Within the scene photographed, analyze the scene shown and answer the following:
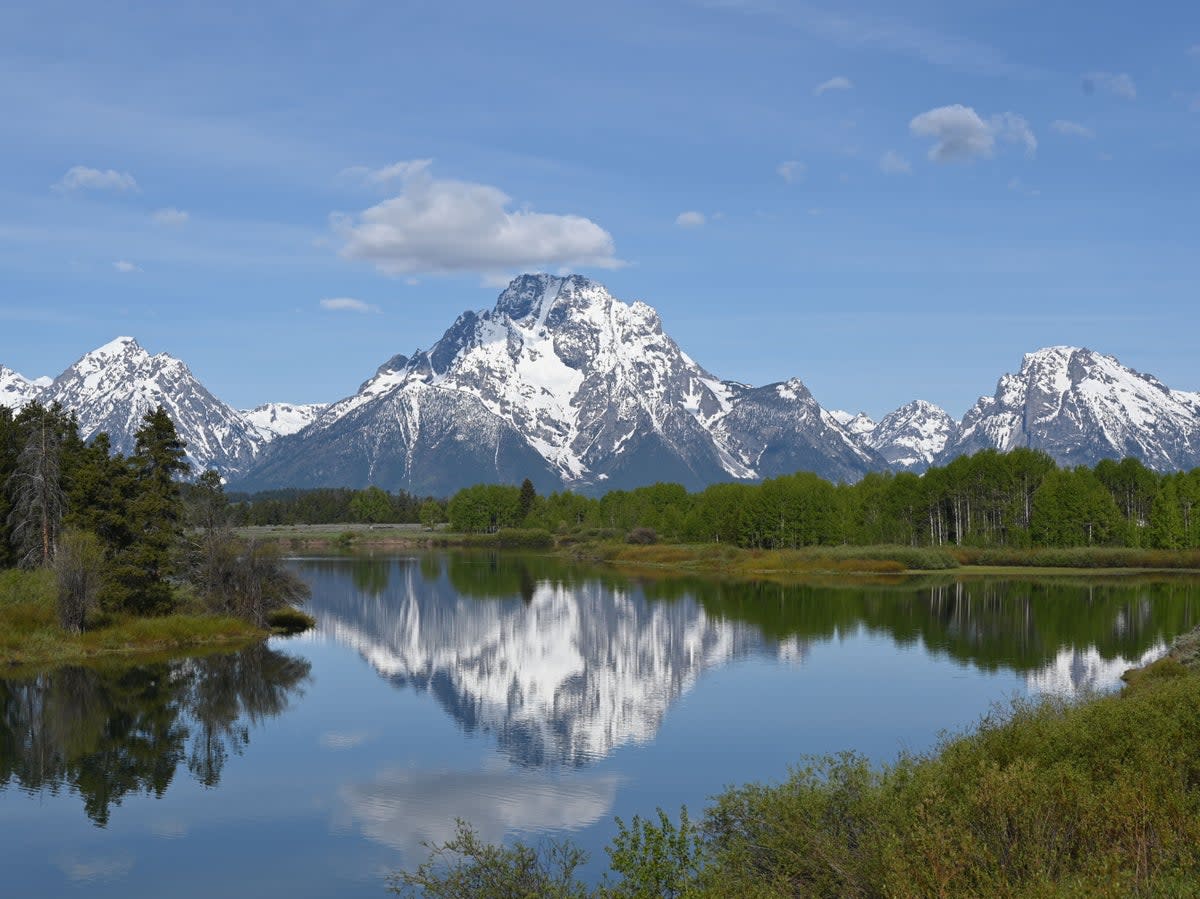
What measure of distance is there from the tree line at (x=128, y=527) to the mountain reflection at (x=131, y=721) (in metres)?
8.79

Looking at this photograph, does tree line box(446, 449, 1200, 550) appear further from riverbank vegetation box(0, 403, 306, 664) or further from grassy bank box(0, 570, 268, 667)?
grassy bank box(0, 570, 268, 667)

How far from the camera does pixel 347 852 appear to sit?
33.9m

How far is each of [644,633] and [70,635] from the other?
40169 mm

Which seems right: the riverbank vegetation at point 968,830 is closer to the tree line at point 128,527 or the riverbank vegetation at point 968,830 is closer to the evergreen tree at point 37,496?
the tree line at point 128,527

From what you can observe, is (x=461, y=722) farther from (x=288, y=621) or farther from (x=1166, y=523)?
(x=1166, y=523)

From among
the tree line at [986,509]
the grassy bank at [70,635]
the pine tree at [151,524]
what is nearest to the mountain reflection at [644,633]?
the grassy bank at [70,635]

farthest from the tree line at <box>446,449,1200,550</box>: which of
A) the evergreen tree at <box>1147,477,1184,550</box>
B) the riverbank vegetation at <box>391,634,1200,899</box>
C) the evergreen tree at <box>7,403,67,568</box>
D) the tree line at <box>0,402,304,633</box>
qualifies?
the riverbank vegetation at <box>391,634,1200,899</box>

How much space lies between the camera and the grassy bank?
226ft

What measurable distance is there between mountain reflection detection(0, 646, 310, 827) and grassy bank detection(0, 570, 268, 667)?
4.31 m

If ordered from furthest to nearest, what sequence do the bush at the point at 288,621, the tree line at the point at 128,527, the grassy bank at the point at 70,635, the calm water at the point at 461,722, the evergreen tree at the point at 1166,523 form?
1. the evergreen tree at the point at 1166,523
2. the bush at the point at 288,621
3. the tree line at the point at 128,527
4. the grassy bank at the point at 70,635
5. the calm water at the point at 461,722

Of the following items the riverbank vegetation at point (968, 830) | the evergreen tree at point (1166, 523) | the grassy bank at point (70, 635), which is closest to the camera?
the riverbank vegetation at point (968, 830)

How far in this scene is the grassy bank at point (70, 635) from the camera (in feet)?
226

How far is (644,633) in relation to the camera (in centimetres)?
8800

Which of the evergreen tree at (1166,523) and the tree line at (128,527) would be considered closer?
the tree line at (128,527)
